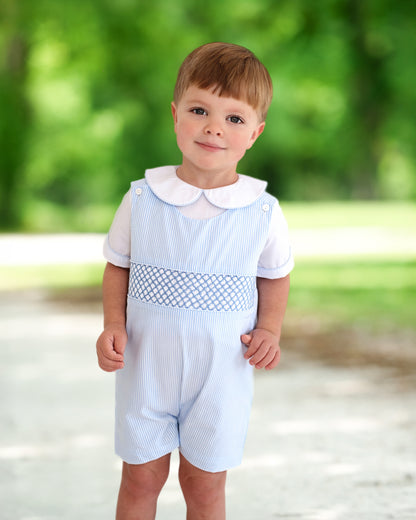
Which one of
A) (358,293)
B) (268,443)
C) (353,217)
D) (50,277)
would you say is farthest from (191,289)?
(353,217)

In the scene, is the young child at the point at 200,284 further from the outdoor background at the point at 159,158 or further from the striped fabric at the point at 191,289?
the outdoor background at the point at 159,158

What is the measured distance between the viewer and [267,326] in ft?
6.16

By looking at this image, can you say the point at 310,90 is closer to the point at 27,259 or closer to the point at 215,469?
the point at 27,259

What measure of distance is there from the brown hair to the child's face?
0.02m

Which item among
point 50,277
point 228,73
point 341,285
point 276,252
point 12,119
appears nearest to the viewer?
point 228,73

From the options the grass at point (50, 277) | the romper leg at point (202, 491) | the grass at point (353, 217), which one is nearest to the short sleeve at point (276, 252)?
the romper leg at point (202, 491)

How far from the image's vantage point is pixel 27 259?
9.80m

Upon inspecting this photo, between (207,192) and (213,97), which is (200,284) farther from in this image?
(213,97)

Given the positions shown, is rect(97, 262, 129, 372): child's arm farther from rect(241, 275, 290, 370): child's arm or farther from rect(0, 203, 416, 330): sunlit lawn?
rect(0, 203, 416, 330): sunlit lawn

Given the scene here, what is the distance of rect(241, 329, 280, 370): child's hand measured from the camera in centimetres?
181

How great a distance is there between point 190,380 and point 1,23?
14.2 m

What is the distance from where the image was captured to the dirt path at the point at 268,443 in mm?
2531

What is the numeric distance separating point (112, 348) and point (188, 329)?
19 cm

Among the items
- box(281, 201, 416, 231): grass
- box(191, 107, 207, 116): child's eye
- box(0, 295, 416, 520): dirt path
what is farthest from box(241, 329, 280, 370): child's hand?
box(281, 201, 416, 231): grass
